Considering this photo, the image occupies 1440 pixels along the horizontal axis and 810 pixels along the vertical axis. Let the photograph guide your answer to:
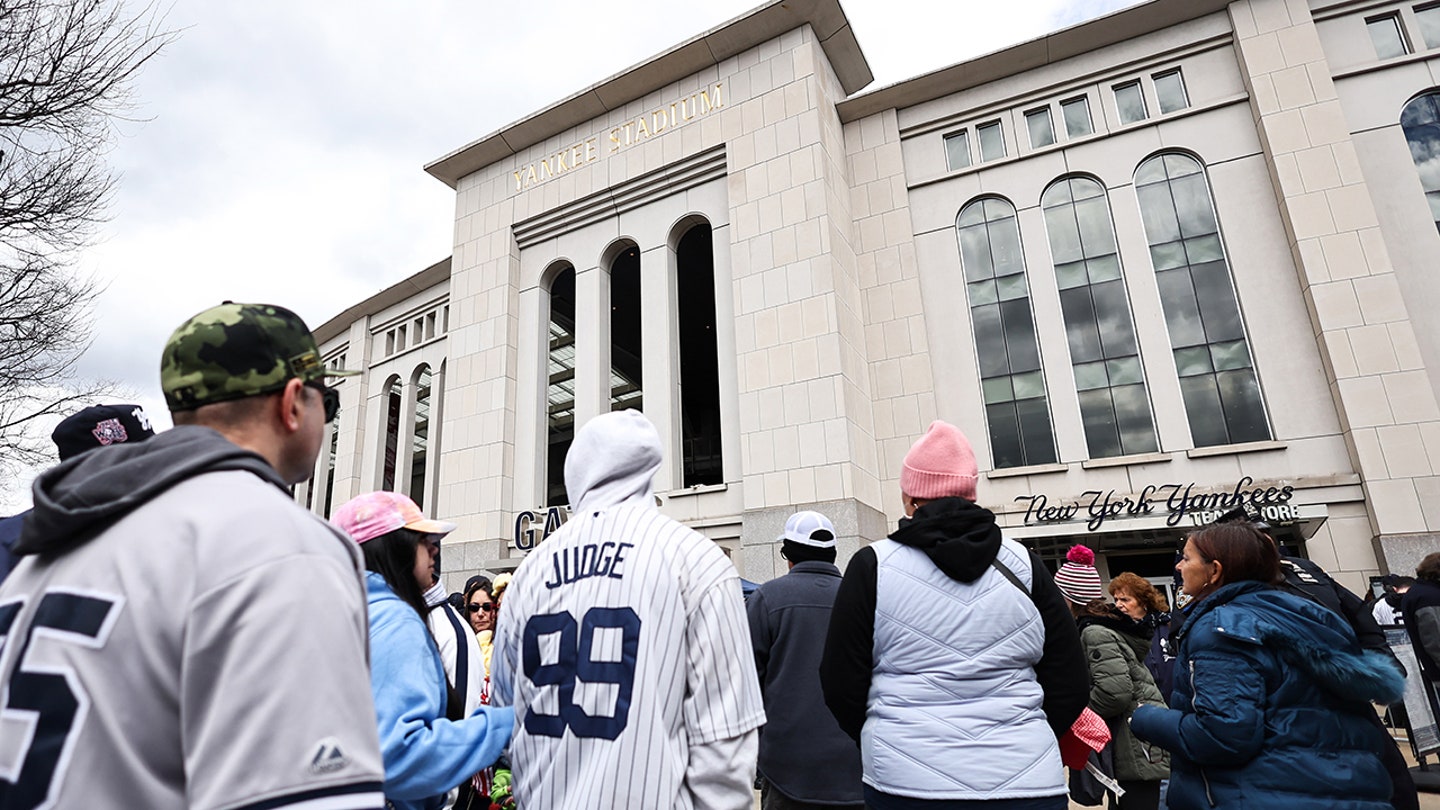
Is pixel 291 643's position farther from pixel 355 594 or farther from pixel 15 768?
pixel 15 768

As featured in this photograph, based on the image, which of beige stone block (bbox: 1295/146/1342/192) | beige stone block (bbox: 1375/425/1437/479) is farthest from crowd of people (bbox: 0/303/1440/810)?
beige stone block (bbox: 1295/146/1342/192)

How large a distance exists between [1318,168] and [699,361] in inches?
831

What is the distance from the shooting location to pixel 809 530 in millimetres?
4445

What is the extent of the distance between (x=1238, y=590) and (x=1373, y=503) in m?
13.5

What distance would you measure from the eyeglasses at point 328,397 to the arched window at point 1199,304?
16.2m

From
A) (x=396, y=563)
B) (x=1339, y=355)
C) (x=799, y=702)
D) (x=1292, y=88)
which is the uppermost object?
(x=1292, y=88)

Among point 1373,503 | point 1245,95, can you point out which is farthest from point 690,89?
point 1373,503

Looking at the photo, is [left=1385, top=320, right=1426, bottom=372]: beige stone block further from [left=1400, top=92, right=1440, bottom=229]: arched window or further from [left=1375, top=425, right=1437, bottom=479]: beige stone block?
[left=1400, top=92, right=1440, bottom=229]: arched window

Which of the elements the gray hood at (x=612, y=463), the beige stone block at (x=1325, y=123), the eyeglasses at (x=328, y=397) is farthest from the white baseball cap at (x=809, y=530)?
the beige stone block at (x=1325, y=123)

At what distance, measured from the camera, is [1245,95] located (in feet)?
49.6

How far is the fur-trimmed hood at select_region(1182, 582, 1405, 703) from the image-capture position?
7.98 ft

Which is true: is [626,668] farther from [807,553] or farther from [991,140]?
[991,140]

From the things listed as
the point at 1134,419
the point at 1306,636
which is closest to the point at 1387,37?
the point at 1134,419

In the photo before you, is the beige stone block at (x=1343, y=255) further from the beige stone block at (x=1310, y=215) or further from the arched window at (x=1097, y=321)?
the arched window at (x=1097, y=321)
